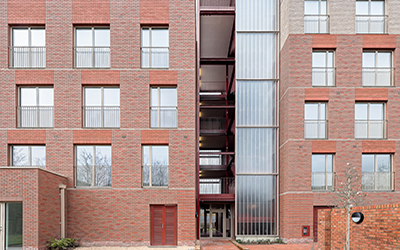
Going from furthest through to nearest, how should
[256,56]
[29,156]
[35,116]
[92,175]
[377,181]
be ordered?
1. [256,56]
2. [377,181]
3. [35,116]
4. [29,156]
5. [92,175]

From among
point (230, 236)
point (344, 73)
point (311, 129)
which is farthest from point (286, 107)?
point (230, 236)

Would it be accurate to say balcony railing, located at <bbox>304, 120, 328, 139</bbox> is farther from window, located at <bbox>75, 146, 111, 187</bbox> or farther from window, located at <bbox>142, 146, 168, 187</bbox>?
window, located at <bbox>75, 146, 111, 187</bbox>

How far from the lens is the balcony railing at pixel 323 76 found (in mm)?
17219

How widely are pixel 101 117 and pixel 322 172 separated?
11915 millimetres

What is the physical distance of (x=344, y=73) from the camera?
17.0 metres

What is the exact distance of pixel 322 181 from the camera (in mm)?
16641

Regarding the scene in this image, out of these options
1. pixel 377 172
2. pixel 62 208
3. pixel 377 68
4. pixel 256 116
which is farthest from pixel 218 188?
pixel 377 68

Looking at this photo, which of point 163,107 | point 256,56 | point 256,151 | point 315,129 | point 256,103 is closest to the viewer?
point 163,107

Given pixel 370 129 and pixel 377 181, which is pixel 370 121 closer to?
pixel 370 129

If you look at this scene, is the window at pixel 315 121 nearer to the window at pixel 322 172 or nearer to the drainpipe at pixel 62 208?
the window at pixel 322 172

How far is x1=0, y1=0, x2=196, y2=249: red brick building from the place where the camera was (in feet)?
48.8

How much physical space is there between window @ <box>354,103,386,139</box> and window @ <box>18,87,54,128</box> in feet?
52.7

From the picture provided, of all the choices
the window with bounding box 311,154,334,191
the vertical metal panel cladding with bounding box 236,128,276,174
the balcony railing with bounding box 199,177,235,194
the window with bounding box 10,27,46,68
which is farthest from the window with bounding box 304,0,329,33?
the window with bounding box 10,27,46,68

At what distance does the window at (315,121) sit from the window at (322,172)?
114 centimetres
